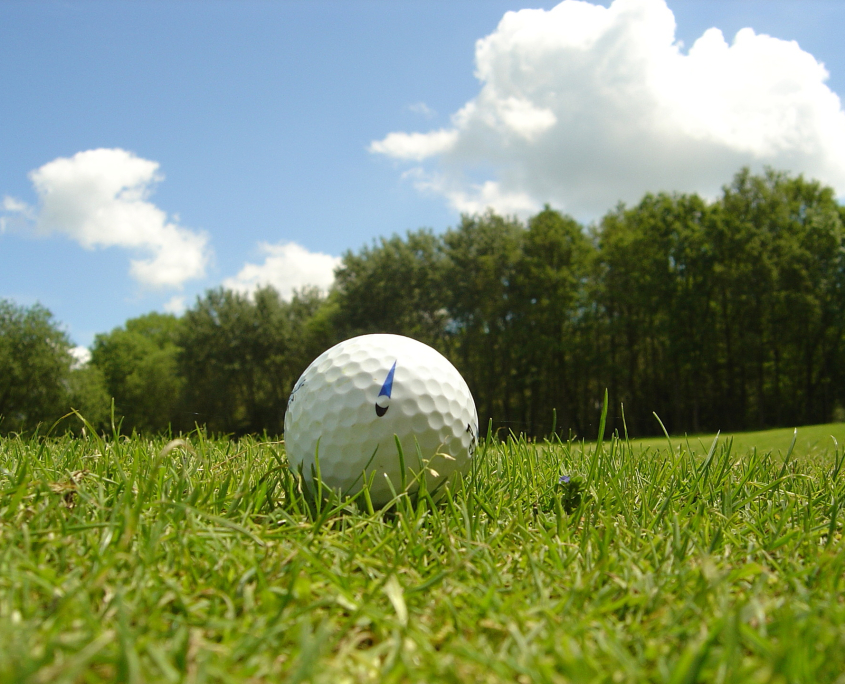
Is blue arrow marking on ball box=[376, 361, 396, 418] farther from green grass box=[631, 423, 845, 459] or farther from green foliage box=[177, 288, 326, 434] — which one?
green foliage box=[177, 288, 326, 434]

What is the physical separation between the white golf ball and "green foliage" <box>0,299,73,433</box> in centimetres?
2888

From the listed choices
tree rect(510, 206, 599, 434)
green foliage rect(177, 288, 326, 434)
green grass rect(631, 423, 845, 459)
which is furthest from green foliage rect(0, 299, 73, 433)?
green grass rect(631, 423, 845, 459)

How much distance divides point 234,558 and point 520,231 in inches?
1277

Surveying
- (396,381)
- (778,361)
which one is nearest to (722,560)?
(396,381)

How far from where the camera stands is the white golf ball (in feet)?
8.18

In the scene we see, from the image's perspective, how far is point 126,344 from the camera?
4925cm

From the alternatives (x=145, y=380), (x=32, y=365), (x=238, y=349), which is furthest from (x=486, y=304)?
(x=145, y=380)

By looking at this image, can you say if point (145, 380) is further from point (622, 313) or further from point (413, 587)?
point (413, 587)

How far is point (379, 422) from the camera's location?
252 centimetres

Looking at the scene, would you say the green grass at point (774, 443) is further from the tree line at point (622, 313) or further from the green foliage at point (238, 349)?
the green foliage at point (238, 349)

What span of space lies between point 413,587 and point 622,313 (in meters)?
33.8

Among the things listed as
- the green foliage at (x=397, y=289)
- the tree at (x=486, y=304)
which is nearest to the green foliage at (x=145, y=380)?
the green foliage at (x=397, y=289)

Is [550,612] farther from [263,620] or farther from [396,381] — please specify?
[396,381]

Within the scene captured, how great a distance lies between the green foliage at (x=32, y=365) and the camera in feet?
89.6
